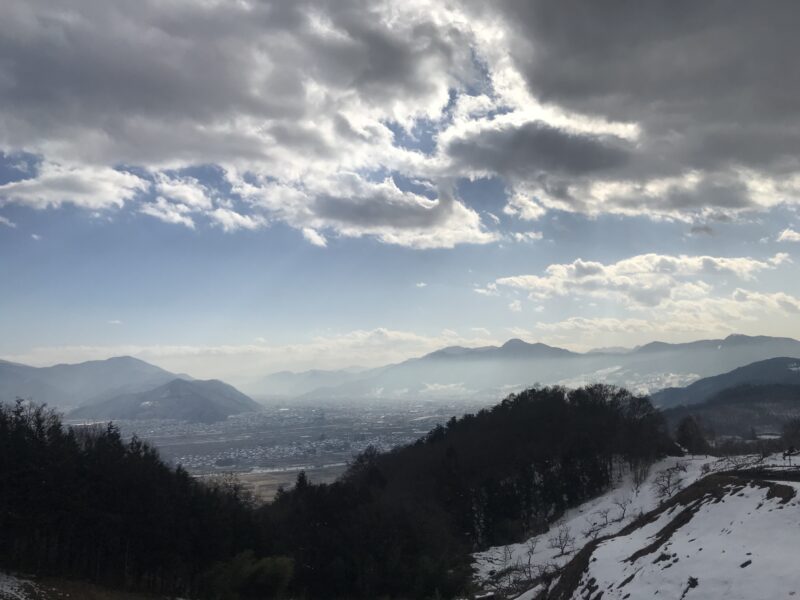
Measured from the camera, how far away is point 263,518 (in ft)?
156

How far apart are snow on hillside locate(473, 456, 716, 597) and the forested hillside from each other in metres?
2.50

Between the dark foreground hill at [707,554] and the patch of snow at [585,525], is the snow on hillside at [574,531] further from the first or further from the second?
the dark foreground hill at [707,554]

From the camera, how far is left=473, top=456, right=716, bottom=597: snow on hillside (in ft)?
135

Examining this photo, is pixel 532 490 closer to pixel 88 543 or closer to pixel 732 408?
pixel 88 543

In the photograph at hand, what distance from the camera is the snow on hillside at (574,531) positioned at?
41062mm

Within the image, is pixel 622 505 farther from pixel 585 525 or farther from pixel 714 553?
pixel 714 553

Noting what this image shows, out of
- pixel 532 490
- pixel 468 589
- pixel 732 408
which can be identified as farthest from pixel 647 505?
pixel 732 408

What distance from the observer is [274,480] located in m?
125

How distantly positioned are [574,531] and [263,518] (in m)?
29.0

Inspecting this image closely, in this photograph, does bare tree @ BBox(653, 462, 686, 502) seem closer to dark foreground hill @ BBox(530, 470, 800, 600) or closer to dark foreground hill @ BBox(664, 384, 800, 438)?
dark foreground hill @ BBox(530, 470, 800, 600)

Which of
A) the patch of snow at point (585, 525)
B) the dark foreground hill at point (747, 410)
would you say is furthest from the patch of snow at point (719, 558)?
the dark foreground hill at point (747, 410)

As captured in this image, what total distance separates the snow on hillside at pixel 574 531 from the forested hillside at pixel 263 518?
2.50 m

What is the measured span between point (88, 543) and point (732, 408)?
185m

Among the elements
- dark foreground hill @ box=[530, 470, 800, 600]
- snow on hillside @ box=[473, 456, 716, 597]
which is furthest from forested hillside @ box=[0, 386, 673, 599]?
dark foreground hill @ box=[530, 470, 800, 600]
